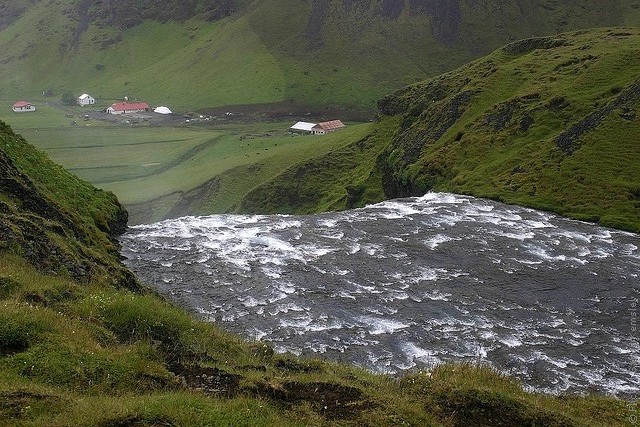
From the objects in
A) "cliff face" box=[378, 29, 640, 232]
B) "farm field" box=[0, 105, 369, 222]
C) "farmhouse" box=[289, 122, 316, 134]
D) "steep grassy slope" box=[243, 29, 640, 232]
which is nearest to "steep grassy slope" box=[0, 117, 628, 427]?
"cliff face" box=[378, 29, 640, 232]

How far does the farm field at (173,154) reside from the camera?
119250mm

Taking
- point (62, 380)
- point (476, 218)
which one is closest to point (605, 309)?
point (476, 218)

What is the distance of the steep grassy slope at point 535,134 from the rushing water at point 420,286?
21.8 ft

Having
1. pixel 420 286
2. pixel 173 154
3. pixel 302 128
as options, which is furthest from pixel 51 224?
pixel 302 128

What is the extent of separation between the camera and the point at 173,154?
154m

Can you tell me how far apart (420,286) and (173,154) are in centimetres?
13113

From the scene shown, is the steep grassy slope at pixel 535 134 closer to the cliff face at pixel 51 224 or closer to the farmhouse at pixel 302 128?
the cliff face at pixel 51 224

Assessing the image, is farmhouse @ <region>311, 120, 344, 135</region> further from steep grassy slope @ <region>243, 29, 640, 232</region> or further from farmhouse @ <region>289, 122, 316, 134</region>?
steep grassy slope @ <region>243, 29, 640, 232</region>

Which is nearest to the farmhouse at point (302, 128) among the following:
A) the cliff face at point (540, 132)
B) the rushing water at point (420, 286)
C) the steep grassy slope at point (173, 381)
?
the cliff face at point (540, 132)

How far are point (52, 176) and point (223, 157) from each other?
111161mm

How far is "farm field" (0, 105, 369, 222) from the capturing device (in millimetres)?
119250

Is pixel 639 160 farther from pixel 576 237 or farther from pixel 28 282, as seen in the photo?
pixel 28 282

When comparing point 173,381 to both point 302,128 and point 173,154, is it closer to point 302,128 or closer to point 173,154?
point 173,154

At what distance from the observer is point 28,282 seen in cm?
1753
